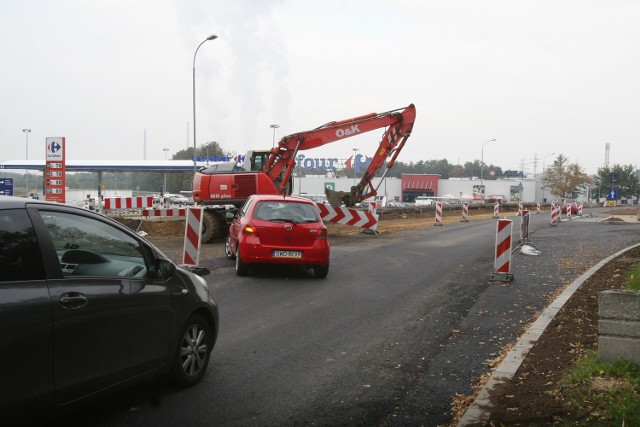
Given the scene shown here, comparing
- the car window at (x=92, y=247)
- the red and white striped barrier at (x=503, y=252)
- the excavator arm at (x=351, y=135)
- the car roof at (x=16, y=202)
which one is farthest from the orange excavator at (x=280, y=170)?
the car roof at (x=16, y=202)

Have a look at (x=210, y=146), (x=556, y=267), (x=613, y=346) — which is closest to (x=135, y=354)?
(x=613, y=346)

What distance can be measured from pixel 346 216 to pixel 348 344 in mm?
13716

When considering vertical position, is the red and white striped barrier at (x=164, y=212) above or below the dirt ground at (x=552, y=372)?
above

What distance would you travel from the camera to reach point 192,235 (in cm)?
1200

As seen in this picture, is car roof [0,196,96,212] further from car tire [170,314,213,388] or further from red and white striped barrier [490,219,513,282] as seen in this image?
red and white striped barrier [490,219,513,282]

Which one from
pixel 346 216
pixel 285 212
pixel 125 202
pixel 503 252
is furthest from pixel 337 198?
pixel 503 252

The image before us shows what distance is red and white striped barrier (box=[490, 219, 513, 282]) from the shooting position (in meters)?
11.1

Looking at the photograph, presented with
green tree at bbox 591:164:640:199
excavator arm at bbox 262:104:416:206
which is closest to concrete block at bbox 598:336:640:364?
excavator arm at bbox 262:104:416:206

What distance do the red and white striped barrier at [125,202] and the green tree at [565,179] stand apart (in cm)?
8951

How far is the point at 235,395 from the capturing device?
16.4 ft

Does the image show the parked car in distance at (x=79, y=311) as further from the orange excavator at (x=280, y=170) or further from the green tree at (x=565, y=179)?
the green tree at (x=565, y=179)

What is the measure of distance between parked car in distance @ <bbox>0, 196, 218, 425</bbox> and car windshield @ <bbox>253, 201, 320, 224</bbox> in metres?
6.16

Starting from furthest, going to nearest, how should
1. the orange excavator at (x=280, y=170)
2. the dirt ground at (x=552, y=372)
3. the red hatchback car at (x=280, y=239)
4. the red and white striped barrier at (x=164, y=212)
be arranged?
1. the orange excavator at (x=280, y=170)
2. the red and white striped barrier at (x=164, y=212)
3. the red hatchback car at (x=280, y=239)
4. the dirt ground at (x=552, y=372)

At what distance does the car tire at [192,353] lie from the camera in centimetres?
498
